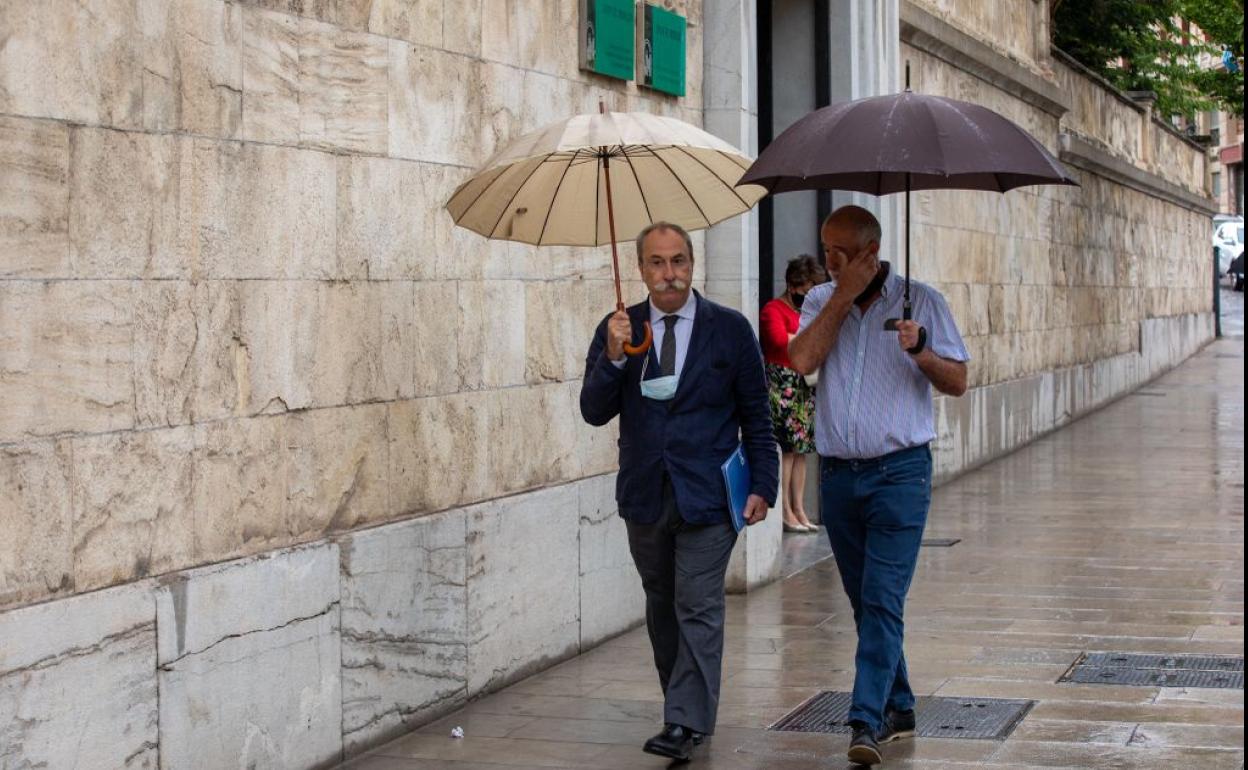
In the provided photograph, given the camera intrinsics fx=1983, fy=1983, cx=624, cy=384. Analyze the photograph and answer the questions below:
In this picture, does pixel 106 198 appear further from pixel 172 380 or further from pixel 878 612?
pixel 878 612

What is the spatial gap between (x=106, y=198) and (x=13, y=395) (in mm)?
685

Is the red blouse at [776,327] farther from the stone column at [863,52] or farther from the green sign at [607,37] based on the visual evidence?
the green sign at [607,37]

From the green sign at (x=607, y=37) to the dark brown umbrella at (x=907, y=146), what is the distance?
2448 mm

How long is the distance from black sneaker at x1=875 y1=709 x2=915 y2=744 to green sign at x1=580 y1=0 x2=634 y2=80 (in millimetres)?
3435

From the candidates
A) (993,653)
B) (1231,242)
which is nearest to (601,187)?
(993,653)

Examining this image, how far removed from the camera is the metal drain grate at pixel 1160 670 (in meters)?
7.95

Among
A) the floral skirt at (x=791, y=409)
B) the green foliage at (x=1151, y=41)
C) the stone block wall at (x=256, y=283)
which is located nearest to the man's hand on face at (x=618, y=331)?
the stone block wall at (x=256, y=283)

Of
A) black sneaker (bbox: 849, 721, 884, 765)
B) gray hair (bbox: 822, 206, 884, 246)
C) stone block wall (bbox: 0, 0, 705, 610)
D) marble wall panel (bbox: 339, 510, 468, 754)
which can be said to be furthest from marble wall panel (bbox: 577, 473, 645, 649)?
gray hair (bbox: 822, 206, 884, 246)

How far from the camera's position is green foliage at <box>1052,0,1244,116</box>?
28.8 metres

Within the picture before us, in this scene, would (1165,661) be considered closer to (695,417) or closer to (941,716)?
(941,716)

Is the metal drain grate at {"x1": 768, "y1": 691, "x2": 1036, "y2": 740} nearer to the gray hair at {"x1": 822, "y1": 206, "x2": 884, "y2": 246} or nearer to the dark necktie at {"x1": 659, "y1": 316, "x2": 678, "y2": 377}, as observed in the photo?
the dark necktie at {"x1": 659, "y1": 316, "x2": 678, "y2": 377}

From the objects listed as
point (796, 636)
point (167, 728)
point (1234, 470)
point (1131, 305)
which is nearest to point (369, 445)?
point (167, 728)

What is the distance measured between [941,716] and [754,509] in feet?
4.11

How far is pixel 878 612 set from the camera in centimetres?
652
